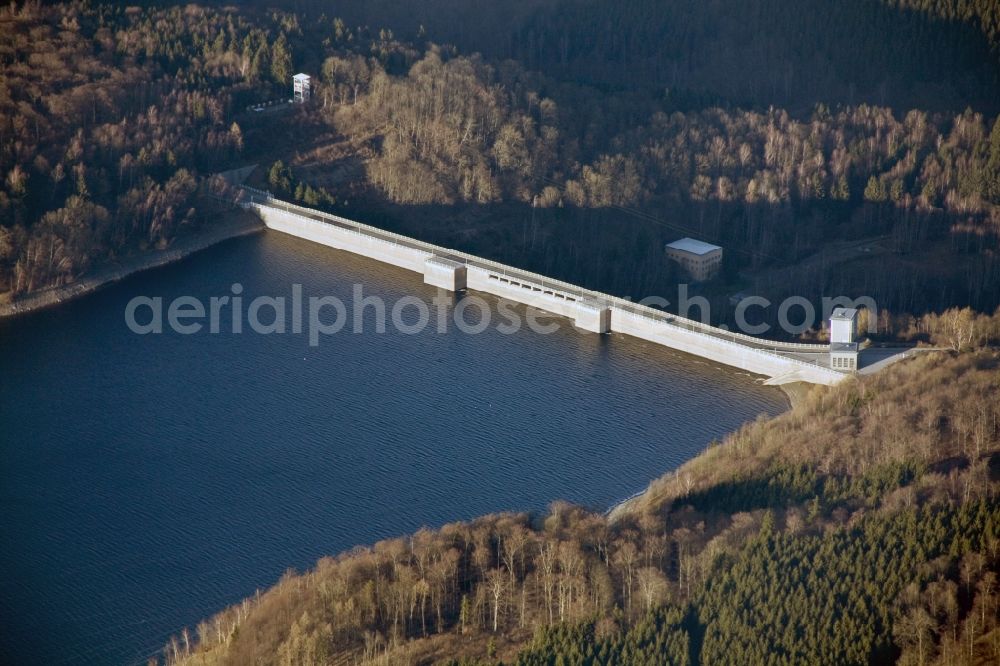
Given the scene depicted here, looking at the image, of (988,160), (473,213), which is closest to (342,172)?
(473,213)

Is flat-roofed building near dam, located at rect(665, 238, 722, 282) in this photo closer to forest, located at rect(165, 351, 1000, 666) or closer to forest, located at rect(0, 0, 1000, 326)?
forest, located at rect(0, 0, 1000, 326)

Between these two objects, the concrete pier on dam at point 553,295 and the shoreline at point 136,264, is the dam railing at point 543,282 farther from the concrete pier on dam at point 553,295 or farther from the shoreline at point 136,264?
the shoreline at point 136,264

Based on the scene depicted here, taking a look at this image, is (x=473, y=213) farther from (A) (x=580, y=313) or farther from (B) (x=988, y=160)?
(B) (x=988, y=160)

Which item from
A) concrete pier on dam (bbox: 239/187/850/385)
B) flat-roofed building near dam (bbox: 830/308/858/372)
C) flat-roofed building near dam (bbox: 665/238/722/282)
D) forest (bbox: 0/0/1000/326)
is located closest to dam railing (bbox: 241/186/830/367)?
concrete pier on dam (bbox: 239/187/850/385)

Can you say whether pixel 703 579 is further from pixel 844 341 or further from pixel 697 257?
pixel 697 257

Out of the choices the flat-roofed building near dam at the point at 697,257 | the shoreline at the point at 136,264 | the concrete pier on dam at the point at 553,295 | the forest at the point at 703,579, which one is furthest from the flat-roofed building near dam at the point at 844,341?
the shoreline at the point at 136,264

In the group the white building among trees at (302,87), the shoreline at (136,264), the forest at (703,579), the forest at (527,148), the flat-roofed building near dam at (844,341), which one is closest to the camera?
the forest at (703,579)
